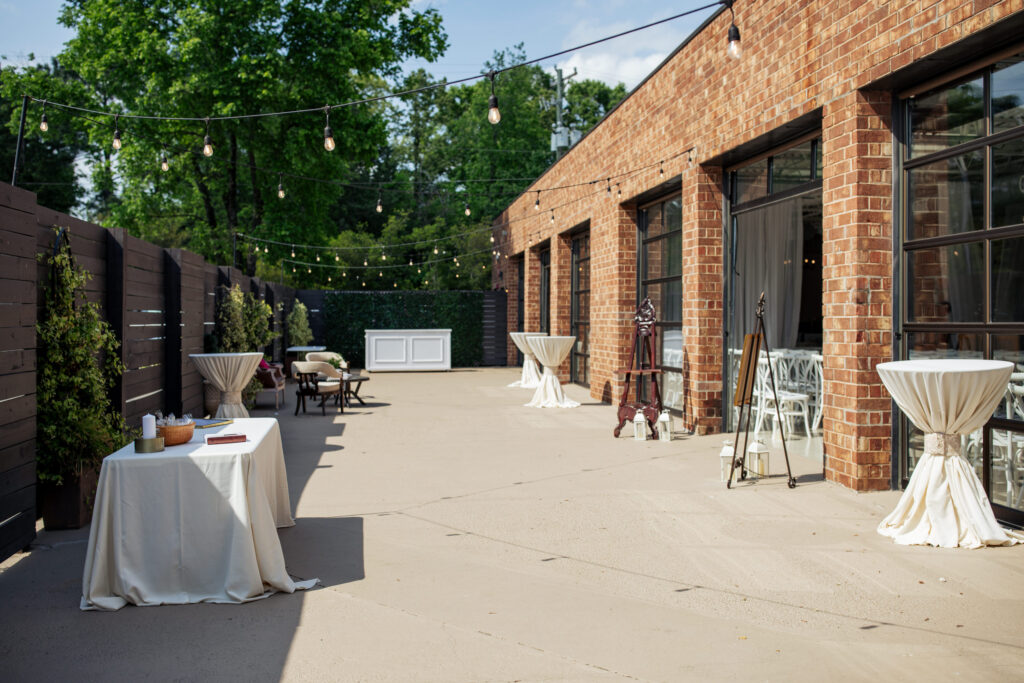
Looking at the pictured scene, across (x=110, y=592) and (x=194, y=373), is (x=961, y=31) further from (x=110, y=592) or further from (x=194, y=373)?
(x=194, y=373)

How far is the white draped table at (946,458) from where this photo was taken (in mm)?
4078

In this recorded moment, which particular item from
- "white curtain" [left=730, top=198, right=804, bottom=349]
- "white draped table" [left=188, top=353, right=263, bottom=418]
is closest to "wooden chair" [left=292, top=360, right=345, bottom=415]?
"white draped table" [left=188, top=353, right=263, bottom=418]

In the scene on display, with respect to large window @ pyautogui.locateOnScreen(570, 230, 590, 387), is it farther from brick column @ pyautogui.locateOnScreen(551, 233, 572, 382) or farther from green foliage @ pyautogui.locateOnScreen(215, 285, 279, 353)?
green foliage @ pyautogui.locateOnScreen(215, 285, 279, 353)

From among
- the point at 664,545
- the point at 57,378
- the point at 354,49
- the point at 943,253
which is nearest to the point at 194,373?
the point at 57,378

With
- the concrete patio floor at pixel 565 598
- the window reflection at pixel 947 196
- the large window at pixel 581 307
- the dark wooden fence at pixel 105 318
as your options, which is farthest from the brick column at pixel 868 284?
the large window at pixel 581 307

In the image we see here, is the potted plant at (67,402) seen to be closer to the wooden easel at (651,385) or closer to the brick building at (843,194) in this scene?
the brick building at (843,194)

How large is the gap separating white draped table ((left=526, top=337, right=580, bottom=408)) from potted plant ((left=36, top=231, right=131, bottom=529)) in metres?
7.07

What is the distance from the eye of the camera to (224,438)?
3.84 metres

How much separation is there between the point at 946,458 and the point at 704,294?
411cm

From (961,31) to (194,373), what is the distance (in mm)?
7595

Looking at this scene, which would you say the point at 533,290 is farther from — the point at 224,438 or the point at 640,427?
the point at 224,438

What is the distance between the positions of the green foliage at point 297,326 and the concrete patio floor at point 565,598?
40.3 ft

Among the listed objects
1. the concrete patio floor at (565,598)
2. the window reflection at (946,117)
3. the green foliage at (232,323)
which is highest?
the window reflection at (946,117)

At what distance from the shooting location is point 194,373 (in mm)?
8812
